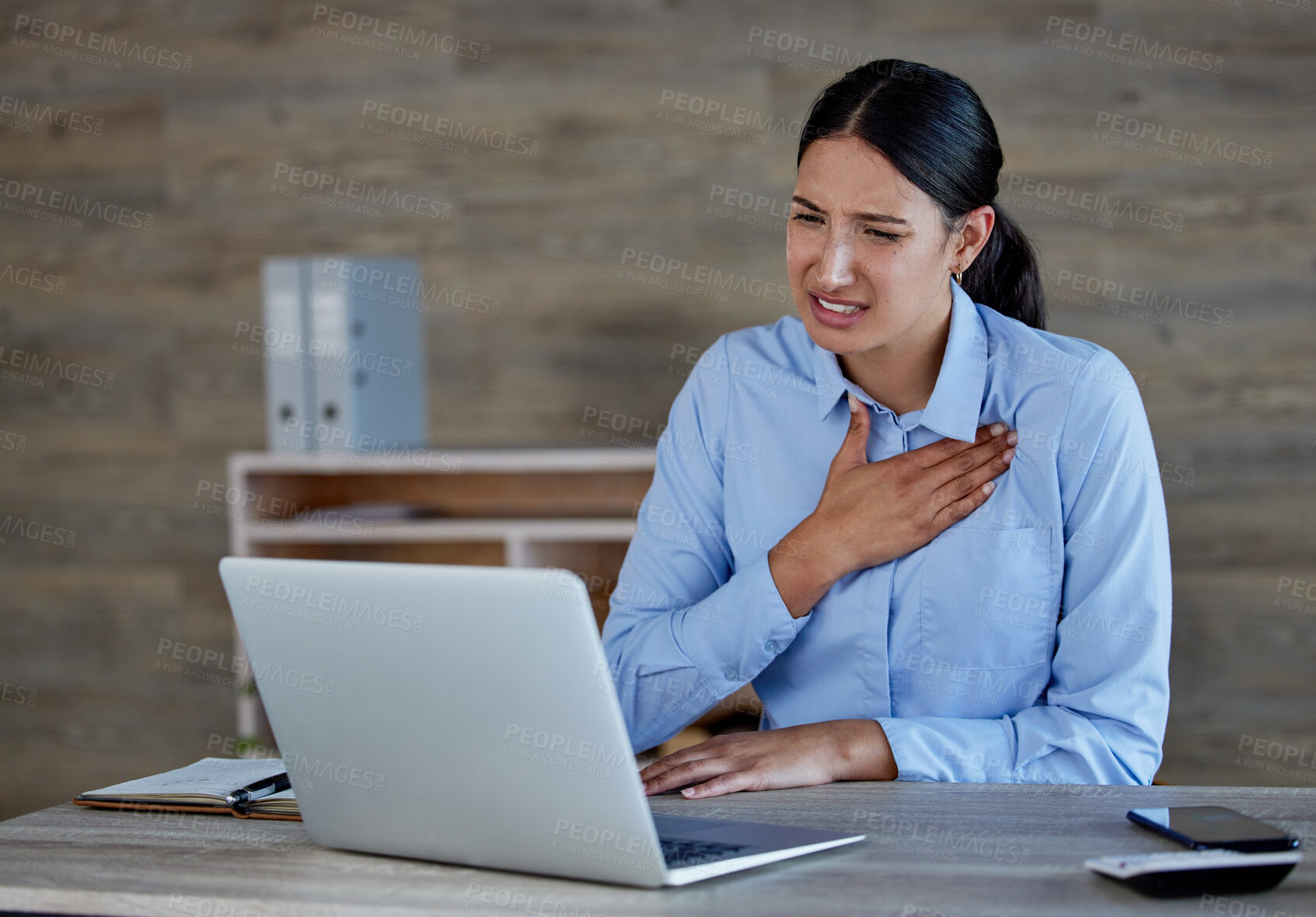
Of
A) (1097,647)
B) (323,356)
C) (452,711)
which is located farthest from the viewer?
(323,356)

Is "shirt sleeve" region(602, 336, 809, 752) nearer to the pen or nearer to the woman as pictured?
the woman

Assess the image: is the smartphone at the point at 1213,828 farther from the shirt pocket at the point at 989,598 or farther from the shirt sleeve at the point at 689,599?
the shirt sleeve at the point at 689,599

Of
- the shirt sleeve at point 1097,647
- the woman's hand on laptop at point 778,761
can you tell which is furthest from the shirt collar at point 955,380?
the woman's hand on laptop at point 778,761

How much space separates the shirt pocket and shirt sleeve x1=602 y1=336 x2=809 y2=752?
0.52 ft

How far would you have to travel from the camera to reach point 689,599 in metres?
1.59

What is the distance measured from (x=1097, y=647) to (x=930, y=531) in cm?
22

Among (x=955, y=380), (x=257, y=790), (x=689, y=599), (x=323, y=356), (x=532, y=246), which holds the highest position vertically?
(x=532, y=246)

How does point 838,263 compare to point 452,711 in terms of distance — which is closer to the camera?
point 452,711

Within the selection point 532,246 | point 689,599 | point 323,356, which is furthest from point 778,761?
point 532,246

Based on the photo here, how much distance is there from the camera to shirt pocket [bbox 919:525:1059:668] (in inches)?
56.6

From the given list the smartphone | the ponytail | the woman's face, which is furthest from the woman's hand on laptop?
the ponytail

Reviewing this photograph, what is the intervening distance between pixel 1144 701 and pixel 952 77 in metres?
0.76

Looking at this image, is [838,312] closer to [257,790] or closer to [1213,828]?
[1213,828]

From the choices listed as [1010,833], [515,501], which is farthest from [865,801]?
[515,501]
